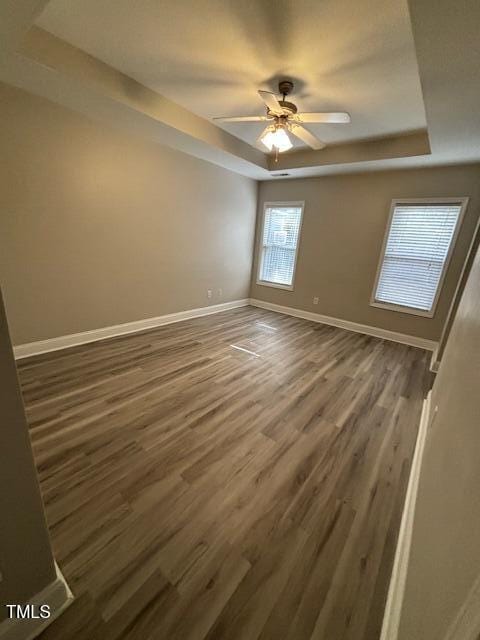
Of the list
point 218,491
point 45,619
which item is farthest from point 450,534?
point 45,619

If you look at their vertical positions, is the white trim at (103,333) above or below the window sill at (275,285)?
below

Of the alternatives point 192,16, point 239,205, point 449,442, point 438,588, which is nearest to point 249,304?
point 239,205

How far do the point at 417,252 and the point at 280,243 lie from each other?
2.36 metres

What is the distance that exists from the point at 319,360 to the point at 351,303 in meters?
1.76

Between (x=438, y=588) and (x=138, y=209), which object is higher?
(x=138, y=209)

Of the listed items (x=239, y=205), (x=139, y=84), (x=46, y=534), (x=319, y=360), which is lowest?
(x=319, y=360)

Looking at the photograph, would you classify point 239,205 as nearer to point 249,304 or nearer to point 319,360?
point 249,304

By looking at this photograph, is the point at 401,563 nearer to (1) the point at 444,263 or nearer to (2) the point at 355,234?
(1) the point at 444,263

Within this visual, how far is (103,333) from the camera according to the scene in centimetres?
350

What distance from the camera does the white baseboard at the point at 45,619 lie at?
2.83ft

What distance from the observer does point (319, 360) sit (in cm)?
338

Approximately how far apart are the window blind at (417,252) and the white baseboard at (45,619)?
185 inches

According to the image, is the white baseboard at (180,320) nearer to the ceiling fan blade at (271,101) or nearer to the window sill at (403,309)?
the window sill at (403,309)

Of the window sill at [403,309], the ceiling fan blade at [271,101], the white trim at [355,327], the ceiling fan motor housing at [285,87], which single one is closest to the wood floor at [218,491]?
the white trim at [355,327]
